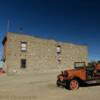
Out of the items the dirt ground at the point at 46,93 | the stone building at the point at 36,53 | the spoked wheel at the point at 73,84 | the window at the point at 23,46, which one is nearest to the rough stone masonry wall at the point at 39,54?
the stone building at the point at 36,53

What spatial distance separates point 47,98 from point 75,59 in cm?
3091

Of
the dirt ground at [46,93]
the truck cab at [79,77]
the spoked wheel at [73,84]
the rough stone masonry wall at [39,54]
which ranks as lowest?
the dirt ground at [46,93]

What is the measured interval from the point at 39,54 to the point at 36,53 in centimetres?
64

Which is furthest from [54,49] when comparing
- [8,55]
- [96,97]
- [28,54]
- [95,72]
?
[96,97]

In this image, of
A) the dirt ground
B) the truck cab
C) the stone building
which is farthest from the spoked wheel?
the stone building

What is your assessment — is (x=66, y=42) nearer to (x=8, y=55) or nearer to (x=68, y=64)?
(x=68, y=64)

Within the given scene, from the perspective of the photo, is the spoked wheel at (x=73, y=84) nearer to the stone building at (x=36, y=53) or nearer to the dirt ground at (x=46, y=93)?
the dirt ground at (x=46, y=93)

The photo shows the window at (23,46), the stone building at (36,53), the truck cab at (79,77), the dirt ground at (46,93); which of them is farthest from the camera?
the window at (23,46)

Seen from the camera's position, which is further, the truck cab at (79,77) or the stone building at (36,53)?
the stone building at (36,53)

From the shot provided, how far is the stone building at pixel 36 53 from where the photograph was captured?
3538 centimetres

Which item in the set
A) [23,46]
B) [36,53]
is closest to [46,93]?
[23,46]

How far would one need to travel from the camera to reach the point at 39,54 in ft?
125

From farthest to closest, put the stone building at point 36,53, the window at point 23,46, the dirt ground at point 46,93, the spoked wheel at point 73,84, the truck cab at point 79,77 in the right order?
the window at point 23,46, the stone building at point 36,53, the truck cab at point 79,77, the spoked wheel at point 73,84, the dirt ground at point 46,93

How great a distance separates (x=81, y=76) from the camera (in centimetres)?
1652
